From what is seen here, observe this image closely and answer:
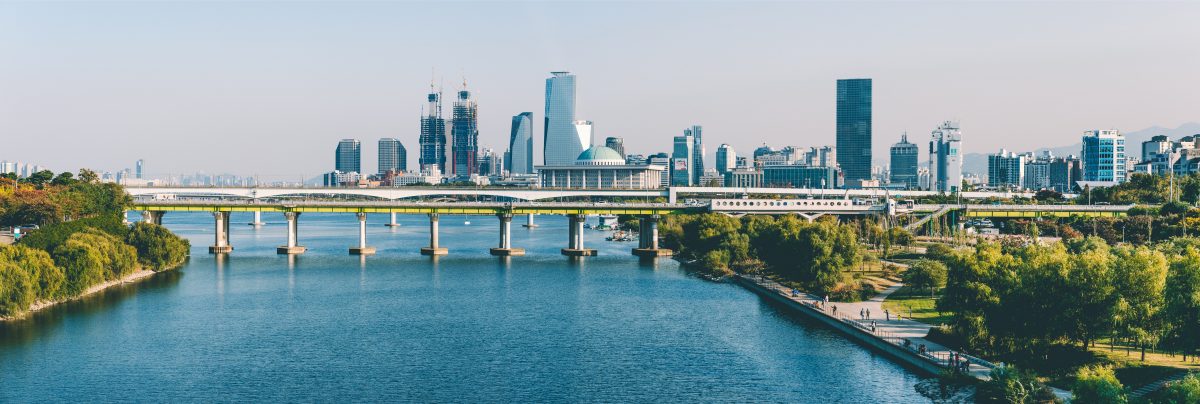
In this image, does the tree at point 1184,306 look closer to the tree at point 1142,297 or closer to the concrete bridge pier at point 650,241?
the tree at point 1142,297

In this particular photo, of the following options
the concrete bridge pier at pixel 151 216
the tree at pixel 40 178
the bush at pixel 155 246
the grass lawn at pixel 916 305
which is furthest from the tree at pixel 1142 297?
the tree at pixel 40 178

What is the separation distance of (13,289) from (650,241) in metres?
91.7

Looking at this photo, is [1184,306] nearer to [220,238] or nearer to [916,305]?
[916,305]

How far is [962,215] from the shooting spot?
167 m

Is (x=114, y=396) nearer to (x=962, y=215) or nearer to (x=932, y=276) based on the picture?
(x=932, y=276)

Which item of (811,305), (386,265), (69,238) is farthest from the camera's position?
(386,265)

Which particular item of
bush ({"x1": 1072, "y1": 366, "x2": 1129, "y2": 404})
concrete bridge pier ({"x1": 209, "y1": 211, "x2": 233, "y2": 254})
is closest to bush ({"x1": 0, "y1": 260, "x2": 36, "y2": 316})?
concrete bridge pier ({"x1": 209, "y1": 211, "x2": 233, "y2": 254})

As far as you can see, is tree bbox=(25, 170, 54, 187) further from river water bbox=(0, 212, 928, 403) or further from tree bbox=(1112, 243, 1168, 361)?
tree bbox=(1112, 243, 1168, 361)

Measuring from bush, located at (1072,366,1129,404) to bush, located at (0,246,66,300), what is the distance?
76.4m

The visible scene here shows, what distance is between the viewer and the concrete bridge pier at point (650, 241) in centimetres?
15312

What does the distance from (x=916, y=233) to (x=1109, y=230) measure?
100 feet

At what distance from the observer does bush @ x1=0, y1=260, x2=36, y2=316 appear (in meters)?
80.1

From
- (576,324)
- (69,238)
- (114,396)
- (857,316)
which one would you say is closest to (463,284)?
(576,324)

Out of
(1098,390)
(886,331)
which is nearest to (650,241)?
(886,331)
